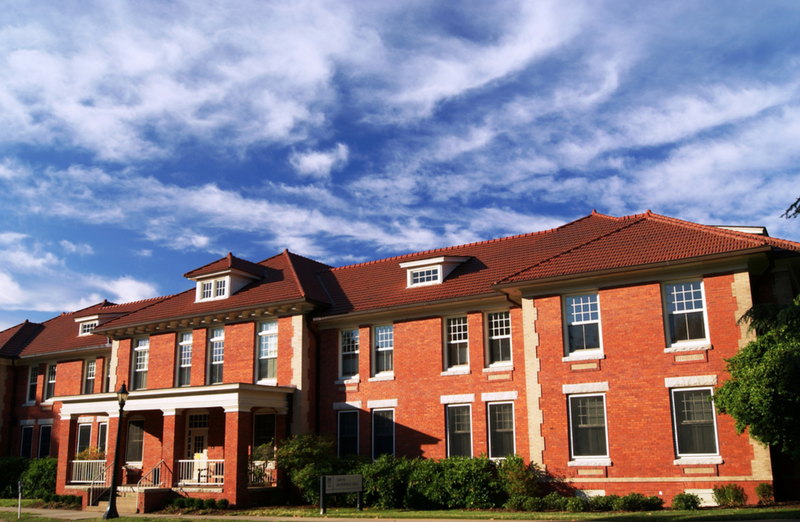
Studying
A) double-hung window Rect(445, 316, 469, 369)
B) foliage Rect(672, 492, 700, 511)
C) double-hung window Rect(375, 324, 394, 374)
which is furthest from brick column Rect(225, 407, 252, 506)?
foliage Rect(672, 492, 700, 511)

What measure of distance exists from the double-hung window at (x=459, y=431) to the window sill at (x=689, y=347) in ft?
24.2

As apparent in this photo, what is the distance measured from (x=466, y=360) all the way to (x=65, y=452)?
58.7 feet

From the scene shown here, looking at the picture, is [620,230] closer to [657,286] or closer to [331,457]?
[657,286]

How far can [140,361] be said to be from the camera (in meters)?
31.1

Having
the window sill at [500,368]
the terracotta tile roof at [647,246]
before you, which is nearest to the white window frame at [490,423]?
the window sill at [500,368]

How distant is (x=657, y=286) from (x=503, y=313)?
573cm

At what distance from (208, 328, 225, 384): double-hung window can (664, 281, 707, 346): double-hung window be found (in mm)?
18055

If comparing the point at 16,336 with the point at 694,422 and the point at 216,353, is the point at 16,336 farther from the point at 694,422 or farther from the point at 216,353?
Result: the point at 694,422

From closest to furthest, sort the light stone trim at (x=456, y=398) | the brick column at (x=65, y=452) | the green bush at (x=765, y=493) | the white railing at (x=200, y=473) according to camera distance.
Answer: the green bush at (x=765, y=493), the light stone trim at (x=456, y=398), the white railing at (x=200, y=473), the brick column at (x=65, y=452)

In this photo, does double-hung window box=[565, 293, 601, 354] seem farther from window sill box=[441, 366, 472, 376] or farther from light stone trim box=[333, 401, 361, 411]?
light stone trim box=[333, 401, 361, 411]

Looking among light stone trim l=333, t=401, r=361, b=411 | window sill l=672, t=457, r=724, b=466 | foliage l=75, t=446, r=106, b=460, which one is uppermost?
light stone trim l=333, t=401, r=361, b=411

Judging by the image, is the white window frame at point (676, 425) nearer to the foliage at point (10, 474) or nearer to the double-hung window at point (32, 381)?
the foliage at point (10, 474)

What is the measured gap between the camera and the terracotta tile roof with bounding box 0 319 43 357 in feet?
129

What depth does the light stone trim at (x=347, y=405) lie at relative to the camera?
2586 cm
